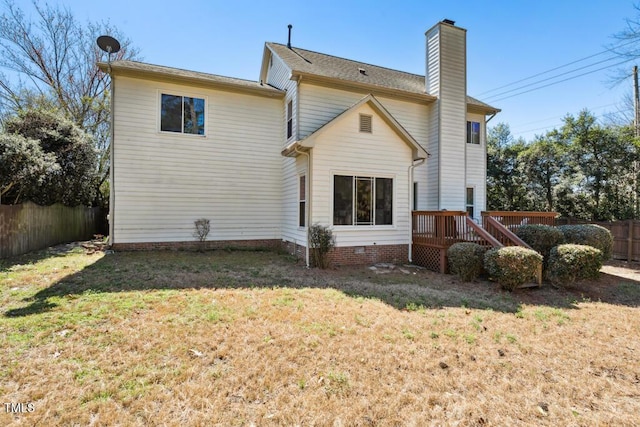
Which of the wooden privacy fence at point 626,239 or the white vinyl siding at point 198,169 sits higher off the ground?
the white vinyl siding at point 198,169

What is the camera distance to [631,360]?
149 inches

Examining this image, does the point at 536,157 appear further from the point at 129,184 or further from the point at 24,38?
the point at 24,38

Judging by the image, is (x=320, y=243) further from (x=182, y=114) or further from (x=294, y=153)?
(x=182, y=114)

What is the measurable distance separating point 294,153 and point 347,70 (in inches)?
199

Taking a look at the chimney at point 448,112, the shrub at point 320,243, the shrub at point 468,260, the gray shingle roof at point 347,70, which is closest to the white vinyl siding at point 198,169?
the gray shingle roof at point 347,70

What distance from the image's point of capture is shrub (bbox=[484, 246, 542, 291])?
22.1ft

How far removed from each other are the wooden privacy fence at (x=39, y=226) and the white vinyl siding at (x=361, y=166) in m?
8.65

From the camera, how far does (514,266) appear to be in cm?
672

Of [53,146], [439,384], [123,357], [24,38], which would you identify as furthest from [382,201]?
[24,38]

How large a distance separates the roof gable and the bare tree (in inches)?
528

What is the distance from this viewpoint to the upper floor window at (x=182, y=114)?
10.6 metres

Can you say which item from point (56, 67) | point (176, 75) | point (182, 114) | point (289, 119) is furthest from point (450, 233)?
point (56, 67)

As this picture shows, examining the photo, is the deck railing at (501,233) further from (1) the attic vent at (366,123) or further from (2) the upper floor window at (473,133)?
(2) the upper floor window at (473,133)

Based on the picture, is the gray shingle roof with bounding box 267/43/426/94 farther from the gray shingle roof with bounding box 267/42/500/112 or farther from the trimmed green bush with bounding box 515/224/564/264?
the trimmed green bush with bounding box 515/224/564/264
